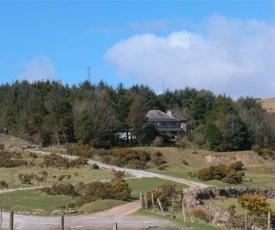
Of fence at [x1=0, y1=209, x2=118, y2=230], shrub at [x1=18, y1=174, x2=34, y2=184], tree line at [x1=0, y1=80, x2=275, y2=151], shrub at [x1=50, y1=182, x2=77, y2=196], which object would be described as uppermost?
tree line at [x1=0, y1=80, x2=275, y2=151]

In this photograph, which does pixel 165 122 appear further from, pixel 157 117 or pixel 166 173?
pixel 166 173

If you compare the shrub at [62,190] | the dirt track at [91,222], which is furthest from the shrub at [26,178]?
the dirt track at [91,222]

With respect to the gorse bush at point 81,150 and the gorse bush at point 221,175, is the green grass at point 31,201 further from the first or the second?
the gorse bush at point 81,150

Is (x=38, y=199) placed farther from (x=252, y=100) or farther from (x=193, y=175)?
(x=252, y=100)

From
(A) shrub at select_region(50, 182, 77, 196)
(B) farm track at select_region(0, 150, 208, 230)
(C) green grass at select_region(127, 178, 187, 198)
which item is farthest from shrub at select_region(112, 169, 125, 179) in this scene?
(B) farm track at select_region(0, 150, 208, 230)

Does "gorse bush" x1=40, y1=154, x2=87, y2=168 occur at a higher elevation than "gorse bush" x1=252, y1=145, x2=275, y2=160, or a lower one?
lower

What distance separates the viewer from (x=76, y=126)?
8169cm

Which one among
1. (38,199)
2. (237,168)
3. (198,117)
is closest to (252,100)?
(198,117)

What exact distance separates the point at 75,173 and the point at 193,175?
1296cm

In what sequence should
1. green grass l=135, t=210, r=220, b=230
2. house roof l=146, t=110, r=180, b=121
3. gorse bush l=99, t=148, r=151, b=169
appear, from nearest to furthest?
green grass l=135, t=210, r=220, b=230, gorse bush l=99, t=148, r=151, b=169, house roof l=146, t=110, r=180, b=121

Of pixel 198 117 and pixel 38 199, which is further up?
pixel 198 117

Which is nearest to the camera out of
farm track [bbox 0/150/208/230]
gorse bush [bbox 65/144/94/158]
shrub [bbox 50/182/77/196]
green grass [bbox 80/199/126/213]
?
farm track [bbox 0/150/208/230]

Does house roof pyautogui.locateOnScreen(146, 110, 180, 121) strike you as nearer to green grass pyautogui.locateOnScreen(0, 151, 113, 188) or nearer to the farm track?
green grass pyautogui.locateOnScreen(0, 151, 113, 188)

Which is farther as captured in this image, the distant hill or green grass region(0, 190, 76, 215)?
the distant hill
